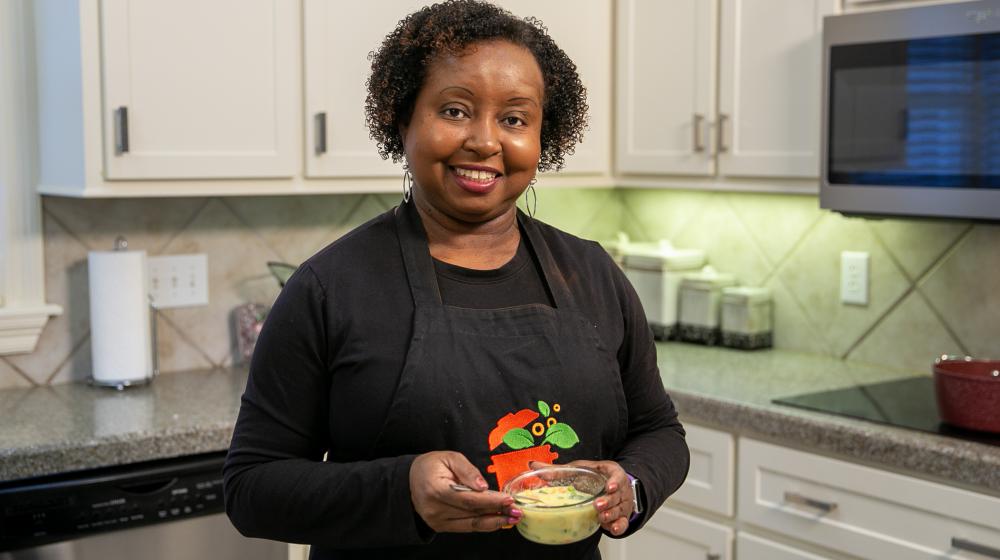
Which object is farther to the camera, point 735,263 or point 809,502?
point 735,263

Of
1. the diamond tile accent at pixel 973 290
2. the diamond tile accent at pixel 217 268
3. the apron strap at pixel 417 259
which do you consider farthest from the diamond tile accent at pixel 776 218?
the apron strap at pixel 417 259

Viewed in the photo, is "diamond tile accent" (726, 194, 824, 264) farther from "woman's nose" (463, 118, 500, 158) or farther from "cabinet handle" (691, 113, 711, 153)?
"woman's nose" (463, 118, 500, 158)

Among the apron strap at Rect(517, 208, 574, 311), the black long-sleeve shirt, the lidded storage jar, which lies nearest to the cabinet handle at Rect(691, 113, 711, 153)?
the lidded storage jar

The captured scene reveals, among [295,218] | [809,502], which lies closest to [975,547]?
[809,502]

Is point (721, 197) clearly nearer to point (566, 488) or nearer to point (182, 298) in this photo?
point (182, 298)

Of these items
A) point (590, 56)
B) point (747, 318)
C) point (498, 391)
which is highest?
point (590, 56)

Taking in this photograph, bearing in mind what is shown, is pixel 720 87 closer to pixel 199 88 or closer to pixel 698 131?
pixel 698 131

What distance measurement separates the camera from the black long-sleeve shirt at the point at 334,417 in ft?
4.04

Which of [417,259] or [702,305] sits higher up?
[417,259]

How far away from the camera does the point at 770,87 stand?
8.70 ft

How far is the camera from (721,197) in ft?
10.3

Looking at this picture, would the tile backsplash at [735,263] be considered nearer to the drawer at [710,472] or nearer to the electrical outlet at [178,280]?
the electrical outlet at [178,280]

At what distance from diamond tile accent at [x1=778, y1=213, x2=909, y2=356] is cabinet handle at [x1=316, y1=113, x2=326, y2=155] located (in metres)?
1.28

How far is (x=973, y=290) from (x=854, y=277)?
32 cm
